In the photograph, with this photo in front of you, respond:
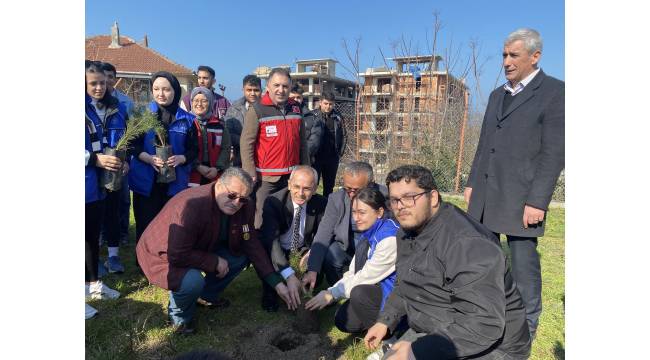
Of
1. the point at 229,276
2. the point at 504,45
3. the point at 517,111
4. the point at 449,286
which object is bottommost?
the point at 229,276

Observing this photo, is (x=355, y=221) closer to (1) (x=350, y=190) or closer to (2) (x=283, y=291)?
(1) (x=350, y=190)

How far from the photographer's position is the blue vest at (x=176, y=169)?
3887mm

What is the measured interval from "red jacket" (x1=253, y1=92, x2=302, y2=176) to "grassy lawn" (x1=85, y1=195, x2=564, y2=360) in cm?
125

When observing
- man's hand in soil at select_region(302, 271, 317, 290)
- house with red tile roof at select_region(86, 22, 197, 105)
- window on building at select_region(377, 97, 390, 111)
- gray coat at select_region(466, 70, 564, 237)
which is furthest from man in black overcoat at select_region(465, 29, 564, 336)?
house with red tile roof at select_region(86, 22, 197, 105)

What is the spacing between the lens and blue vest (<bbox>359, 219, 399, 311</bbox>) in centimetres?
295

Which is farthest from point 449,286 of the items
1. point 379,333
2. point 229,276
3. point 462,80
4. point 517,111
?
point 462,80

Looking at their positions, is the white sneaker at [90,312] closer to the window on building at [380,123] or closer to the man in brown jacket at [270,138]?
the man in brown jacket at [270,138]

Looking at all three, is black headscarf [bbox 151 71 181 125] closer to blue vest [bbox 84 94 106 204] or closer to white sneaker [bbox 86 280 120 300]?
blue vest [bbox 84 94 106 204]

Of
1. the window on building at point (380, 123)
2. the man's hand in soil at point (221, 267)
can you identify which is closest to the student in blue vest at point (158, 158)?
the man's hand in soil at point (221, 267)

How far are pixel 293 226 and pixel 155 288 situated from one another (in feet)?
4.55

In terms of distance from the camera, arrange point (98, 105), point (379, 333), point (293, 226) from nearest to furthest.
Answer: point (379, 333)
point (98, 105)
point (293, 226)

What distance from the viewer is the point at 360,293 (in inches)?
113

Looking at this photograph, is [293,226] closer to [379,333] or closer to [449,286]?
[379,333]

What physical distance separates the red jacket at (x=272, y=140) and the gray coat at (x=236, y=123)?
40.8 inches
